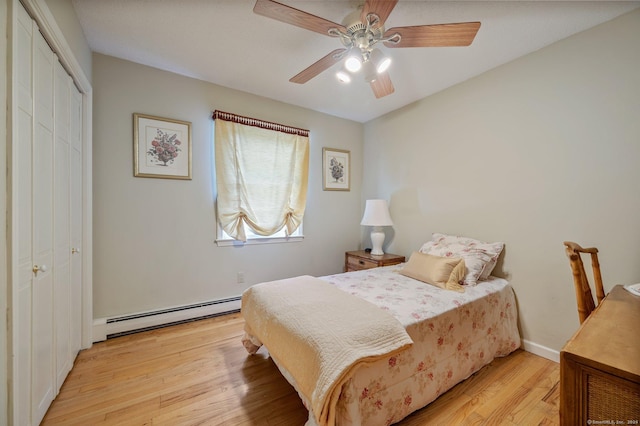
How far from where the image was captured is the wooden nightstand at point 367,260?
115 inches

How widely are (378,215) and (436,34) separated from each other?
1.92m

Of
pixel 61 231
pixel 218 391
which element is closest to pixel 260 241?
pixel 218 391

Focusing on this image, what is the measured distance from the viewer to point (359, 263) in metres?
3.18

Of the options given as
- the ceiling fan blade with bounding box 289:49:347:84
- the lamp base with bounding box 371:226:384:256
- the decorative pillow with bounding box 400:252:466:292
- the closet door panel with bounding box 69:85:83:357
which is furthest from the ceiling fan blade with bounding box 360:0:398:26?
the lamp base with bounding box 371:226:384:256

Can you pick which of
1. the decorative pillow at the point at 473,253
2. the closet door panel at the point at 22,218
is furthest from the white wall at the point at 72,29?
the decorative pillow at the point at 473,253

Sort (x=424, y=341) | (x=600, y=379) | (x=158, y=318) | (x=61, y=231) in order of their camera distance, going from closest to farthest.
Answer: (x=600, y=379), (x=424, y=341), (x=61, y=231), (x=158, y=318)

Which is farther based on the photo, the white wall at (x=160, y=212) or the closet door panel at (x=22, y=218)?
the white wall at (x=160, y=212)

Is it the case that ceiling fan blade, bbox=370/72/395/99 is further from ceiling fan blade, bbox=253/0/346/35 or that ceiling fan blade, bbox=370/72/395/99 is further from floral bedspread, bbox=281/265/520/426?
floral bedspread, bbox=281/265/520/426

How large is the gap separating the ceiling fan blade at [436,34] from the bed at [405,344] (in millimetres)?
1663

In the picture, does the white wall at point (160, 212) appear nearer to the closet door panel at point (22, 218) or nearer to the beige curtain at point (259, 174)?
the beige curtain at point (259, 174)

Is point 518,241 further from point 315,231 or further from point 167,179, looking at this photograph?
point 167,179

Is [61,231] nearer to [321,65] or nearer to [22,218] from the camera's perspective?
[22,218]

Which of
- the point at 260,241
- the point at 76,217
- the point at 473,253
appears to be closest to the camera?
the point at 76,217

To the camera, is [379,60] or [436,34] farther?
[379,60]
